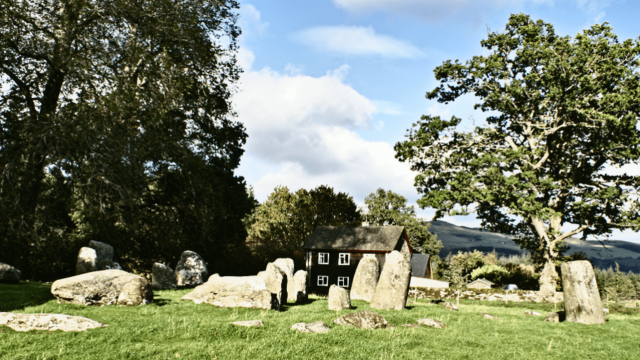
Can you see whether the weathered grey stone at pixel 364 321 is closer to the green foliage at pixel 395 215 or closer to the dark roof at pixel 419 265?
the dark roof at pixel 419 265

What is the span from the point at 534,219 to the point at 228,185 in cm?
2235

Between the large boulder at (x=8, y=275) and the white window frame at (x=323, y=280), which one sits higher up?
the large boulder at (x=8, y=275)

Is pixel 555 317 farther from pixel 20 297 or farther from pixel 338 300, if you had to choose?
pixel 20 297

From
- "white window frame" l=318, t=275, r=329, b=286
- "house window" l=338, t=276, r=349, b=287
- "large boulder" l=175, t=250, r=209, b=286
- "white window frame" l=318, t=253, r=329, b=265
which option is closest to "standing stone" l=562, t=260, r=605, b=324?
"large boulder" l=175, t=250, r=209, b=286

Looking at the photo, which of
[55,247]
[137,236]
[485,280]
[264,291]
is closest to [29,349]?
[264,291]

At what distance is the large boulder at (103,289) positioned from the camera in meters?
12.0

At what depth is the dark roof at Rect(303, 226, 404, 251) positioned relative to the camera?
3862cm

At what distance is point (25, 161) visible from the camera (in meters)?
16.2

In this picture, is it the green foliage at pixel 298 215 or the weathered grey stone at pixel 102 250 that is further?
the green foliage at pixel 298 215

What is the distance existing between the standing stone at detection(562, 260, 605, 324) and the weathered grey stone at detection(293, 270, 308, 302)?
1079 cm

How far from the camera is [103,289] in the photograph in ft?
40.5

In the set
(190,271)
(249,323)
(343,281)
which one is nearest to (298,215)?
(343,281)

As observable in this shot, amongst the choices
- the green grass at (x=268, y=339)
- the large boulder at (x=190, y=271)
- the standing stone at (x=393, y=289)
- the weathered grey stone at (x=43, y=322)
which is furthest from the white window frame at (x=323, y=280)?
the weathered grey stone at (x=43, y=322)

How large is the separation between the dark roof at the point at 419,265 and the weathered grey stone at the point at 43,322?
48.8 meters
